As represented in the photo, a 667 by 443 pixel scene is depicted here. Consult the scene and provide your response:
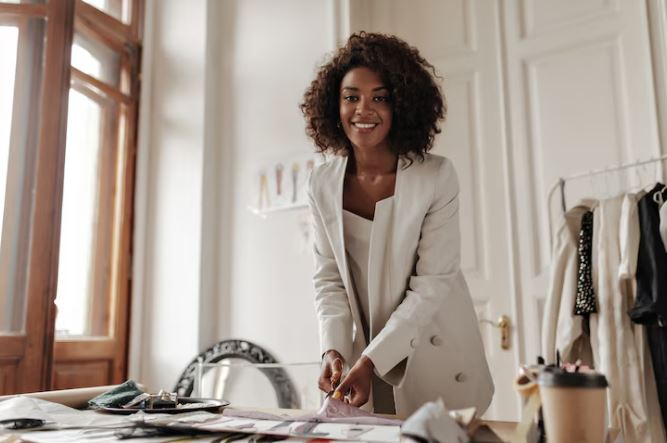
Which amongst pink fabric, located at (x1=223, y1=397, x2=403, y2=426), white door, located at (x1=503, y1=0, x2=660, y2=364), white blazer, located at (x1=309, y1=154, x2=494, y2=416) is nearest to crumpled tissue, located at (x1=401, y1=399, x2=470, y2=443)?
pink fabric, located at (x1=223, y1=397, x2=403, y2=426)

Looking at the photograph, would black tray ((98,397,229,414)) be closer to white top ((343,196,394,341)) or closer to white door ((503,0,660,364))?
white top ((343,196,394,341))

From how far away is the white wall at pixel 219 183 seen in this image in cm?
291

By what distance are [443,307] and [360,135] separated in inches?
17.5

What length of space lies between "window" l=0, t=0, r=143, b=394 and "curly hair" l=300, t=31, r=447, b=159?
1.59 meters

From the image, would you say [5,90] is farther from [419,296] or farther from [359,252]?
[419,296]

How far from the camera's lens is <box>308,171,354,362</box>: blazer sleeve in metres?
1.36

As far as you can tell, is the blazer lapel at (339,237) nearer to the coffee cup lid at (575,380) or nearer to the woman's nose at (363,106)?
the woman's nose at (363,106)

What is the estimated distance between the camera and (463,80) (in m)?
2.81

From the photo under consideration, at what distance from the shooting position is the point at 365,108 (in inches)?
57.4

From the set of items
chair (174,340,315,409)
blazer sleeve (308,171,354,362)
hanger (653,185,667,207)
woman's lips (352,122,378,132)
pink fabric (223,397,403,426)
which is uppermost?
woman's lips (352,122,378,132)

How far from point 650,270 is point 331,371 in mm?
1127

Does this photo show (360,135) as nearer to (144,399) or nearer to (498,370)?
(144,399)

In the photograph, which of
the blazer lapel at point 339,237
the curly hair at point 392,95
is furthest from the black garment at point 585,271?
the blazer lapel at point 339,237

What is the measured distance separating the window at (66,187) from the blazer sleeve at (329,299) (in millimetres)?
1613
